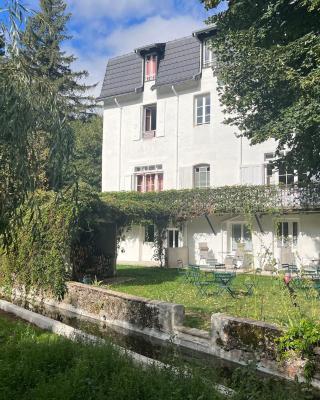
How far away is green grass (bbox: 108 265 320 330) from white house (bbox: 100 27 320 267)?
558 centimetres

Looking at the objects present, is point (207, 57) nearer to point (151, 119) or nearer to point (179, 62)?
point (179, 62)

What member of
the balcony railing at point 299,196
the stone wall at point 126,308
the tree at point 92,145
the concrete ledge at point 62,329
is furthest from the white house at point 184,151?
the concrete ledge at point 62,329

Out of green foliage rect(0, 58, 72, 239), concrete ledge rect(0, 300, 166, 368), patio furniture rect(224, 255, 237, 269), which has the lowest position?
concrete ledge rect(0, 300, 166, 368)

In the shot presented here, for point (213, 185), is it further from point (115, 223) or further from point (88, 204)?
point (88, 204)

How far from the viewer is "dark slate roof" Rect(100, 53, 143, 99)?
27047 millimetres

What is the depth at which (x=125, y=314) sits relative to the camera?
950 cm

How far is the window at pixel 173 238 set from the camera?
79.7 feet

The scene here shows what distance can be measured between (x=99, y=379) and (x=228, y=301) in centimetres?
680

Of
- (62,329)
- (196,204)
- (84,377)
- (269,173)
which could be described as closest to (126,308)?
(62,329)

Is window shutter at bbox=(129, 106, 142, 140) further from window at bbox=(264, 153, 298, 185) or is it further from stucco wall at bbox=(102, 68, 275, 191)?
window at bbox=(264, 153, 298, 185)

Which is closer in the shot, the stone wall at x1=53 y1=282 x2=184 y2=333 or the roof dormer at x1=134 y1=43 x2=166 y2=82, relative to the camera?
the stone wall at x1=53 y1=282 x2=184 y2=333

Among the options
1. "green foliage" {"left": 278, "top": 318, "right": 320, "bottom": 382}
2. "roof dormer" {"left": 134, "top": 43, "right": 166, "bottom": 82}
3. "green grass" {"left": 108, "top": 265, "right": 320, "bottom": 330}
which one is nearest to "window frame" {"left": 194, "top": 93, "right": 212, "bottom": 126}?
"roof dormer" {"left": 134, "top": 43, "right": 166, "bottom": 82}

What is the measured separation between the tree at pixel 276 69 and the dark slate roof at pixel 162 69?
720cm

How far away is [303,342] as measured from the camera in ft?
20.0
